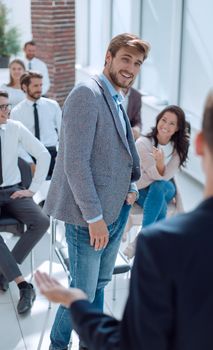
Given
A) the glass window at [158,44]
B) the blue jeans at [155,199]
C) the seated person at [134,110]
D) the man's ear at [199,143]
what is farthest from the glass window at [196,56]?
the man's ear at [199,143]

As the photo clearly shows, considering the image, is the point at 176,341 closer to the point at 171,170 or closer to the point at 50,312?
the point at 50,312

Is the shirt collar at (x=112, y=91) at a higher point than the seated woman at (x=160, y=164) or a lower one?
higher

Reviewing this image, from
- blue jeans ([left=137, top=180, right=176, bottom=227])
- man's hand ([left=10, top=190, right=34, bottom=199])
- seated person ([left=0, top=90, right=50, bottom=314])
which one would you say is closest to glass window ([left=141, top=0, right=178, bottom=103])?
blue jeans ([left=137, top=180, right=176, bottom=227])

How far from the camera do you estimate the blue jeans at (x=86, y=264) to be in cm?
256

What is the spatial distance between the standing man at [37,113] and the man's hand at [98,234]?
2624mm

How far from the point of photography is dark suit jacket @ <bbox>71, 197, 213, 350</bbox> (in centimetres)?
106

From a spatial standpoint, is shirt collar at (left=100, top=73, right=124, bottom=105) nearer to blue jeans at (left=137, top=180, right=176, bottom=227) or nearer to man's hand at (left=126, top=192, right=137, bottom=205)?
man's hand at (left=126, top=192, right=137, bottom=205)

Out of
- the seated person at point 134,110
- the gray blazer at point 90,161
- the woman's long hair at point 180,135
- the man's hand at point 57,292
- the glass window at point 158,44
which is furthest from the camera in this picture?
the glass window at point 158,44

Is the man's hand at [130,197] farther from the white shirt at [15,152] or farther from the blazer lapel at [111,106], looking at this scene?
→ the white shirt at [15,152]

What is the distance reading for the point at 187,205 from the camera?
5.76m

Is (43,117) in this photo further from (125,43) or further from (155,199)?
(125,43)

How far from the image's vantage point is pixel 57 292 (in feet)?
4.44

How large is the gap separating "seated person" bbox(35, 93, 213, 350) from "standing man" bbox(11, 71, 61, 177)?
3973 mm

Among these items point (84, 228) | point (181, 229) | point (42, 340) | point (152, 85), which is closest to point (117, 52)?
point (84, 228)
